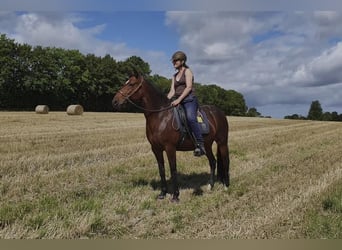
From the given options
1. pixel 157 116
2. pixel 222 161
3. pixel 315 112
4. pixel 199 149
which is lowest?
pixel 222 161

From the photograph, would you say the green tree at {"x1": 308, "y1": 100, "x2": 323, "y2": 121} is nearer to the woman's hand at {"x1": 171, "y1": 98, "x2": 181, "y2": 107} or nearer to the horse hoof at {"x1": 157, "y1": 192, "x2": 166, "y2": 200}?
the woman's hand at {"x1": 171, "y1": 98, "x2": 181, "y2": 107}

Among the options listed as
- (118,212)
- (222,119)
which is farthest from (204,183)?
(118,212)

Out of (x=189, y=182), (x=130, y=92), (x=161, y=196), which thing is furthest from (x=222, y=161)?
(x=130, y=92)

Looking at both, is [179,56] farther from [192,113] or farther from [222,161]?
[222,161]

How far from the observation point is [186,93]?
7.67m

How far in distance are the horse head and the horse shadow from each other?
181cm

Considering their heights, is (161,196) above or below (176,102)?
below

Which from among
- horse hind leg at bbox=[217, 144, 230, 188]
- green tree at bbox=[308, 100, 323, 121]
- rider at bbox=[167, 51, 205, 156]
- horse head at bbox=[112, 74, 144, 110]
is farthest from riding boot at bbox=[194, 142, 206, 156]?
green tree at bbox=[308, 100, 323, 121]

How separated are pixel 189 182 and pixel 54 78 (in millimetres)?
57549

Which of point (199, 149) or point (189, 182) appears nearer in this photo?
point (199, 149)

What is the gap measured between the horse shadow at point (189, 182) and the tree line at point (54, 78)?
151ft

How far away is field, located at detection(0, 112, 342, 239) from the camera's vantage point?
5.55 m

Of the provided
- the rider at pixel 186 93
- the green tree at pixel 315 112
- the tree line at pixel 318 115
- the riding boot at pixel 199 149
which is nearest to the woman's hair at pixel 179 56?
the rider at pixel 186 93

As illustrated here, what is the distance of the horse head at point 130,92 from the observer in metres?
7.72
